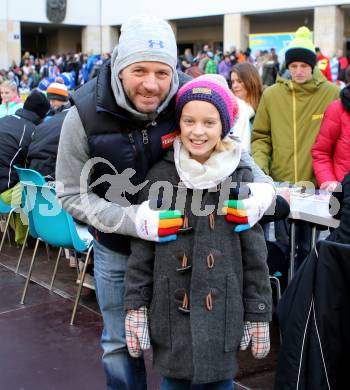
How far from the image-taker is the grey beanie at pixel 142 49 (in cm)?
208

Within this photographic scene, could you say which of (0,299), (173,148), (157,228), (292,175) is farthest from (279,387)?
(0,299)

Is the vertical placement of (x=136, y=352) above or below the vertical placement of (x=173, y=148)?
below

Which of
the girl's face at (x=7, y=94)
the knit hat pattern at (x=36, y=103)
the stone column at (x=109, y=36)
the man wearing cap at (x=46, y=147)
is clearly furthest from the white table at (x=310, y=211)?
the stone column at (x=109, y=36)

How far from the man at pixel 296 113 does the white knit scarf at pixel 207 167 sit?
199 cm

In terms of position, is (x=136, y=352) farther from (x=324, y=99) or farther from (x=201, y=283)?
(x=324, y=99)

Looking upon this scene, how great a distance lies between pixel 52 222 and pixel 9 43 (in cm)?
3143

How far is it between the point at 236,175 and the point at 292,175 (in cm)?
203

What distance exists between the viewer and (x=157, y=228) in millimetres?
2105

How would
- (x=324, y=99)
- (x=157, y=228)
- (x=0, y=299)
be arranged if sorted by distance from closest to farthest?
(x=157, y=228) → (x=324, y=99) → (x=0, y=299)

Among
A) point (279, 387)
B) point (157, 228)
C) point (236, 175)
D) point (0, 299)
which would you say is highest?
point (236, 175)

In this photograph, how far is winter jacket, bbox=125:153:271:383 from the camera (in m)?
2.12

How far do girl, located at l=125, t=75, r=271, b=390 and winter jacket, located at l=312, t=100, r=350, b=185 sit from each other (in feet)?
5.87

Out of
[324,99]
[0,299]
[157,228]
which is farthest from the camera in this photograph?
[0,299]

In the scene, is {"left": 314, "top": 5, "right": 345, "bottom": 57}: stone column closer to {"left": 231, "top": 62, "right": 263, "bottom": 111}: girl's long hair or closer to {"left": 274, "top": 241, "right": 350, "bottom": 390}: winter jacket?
{"left": 231, "top": 62, "right": 263, "bottom": 111}: girl's long hair
